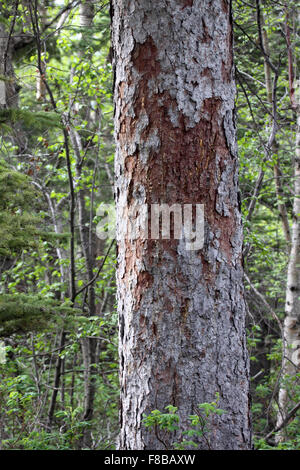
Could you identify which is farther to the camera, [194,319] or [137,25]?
[137,25]

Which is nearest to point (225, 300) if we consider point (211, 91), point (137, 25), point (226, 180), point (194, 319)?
point (194, 319)

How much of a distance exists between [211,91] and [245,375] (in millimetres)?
1367

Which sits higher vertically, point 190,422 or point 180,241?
point 180,241

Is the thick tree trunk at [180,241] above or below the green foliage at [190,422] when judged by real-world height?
above

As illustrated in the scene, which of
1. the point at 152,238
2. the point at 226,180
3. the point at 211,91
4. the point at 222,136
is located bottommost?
the point at 152,238

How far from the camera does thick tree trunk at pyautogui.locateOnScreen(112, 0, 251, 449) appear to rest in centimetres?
218

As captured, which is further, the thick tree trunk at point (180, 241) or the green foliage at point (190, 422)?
the thick tree trunk at point (180, 241)

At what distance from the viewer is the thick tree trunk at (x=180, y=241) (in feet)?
7.16

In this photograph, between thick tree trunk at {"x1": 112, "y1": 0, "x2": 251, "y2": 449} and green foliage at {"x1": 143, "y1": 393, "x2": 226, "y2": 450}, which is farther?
thick tree trunk at {"x1": 112, "y1": 0, "x2": 251, "y2": 449}

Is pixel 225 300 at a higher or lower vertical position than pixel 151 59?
lower

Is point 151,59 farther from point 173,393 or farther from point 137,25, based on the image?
point 173,393

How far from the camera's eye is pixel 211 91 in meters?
2.31

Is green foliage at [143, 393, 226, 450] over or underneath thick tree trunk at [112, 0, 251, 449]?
underneath

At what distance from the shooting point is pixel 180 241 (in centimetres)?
223
